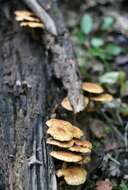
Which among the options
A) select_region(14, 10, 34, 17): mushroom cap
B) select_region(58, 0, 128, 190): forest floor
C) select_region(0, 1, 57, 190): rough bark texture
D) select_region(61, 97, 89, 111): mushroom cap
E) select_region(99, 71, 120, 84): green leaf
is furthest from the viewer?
select_region(99, 71, 120, 84): green leaf

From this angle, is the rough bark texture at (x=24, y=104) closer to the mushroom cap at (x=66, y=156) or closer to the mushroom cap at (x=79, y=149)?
the mushroom cap at (x=66, y=156)

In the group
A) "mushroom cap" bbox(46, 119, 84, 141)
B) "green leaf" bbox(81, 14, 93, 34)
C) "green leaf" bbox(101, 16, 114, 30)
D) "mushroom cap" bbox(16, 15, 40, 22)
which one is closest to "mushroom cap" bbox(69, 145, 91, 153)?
"mushroom cap" bbox(46, 119, 84, 141)

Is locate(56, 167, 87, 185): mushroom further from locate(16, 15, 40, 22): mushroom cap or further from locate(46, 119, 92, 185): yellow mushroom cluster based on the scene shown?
locate(16, 15, 40, 22): mushroom cap

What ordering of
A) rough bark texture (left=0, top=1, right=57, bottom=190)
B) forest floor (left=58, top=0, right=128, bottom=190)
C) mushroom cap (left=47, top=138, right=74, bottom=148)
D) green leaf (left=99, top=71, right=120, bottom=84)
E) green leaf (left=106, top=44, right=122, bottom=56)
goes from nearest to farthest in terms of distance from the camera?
rough bark texture (left=0, top=1, right=57, bottom=190) < mushroom cap (left=47, top=138, right=74, bottom=148) < forest floor (left=58, top=0, right=128, bottom=190) < green leaf (left=99, top=71, right=120, bottom=84) < green leaf (left=106, top=44, right=122, bottom=56)

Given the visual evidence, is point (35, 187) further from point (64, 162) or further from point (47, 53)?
point (47, 53)

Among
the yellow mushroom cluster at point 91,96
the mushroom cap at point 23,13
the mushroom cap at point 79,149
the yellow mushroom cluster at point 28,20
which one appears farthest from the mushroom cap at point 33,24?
the mushroom cap at point 79,149

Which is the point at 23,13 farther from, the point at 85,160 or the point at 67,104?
the point at 85,160
